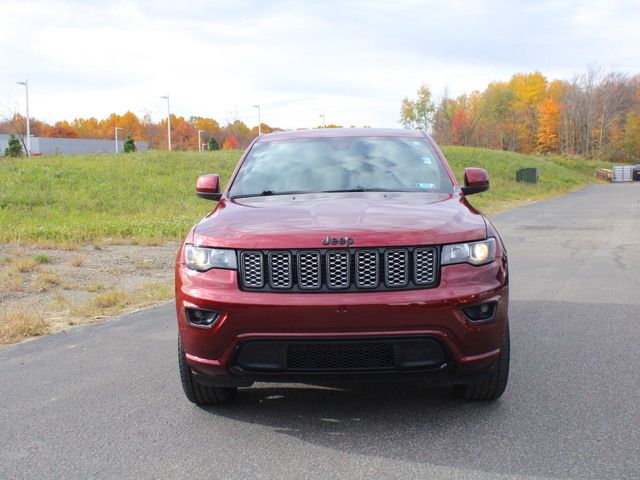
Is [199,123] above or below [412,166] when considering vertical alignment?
above

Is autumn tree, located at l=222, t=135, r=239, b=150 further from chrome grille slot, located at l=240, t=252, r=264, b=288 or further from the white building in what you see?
chrome grille slot, located at l=240, t=252, r=264, b=288

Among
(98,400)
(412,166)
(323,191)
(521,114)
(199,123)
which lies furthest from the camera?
(199,123)

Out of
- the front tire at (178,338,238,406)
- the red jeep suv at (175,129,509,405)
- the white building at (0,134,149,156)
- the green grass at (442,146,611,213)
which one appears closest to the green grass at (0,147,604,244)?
the green grass at (442,146,611,213)

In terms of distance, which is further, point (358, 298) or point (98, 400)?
point (98, 400)

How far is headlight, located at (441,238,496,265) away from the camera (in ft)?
12.4

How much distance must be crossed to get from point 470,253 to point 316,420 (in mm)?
1270

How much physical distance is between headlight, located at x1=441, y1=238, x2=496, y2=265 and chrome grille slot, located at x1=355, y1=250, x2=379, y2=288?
1.19 ft

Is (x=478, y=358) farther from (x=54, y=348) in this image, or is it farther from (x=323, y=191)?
(x=54, y=348)

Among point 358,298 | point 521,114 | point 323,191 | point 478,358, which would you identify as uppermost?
point 521,114

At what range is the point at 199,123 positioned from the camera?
128875 millimetres

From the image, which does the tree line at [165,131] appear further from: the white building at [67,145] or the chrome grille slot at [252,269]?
the chrome grille slot at [252,269]

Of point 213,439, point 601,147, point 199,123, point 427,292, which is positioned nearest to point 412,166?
point 427,292

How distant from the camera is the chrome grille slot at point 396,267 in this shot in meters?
3.70

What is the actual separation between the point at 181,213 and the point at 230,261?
1941 cm
